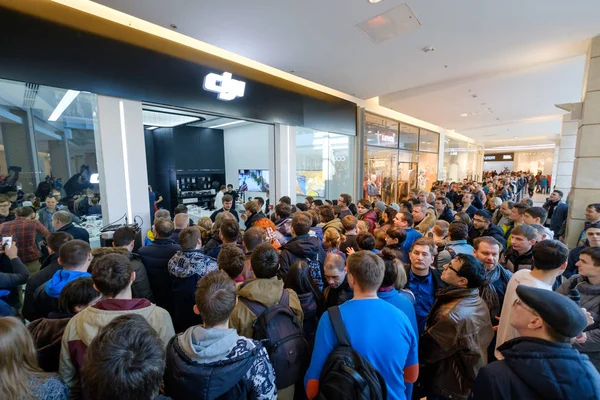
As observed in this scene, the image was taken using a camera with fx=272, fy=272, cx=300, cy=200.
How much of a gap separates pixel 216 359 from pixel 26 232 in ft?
11.5

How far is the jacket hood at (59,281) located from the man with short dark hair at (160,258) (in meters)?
0.78

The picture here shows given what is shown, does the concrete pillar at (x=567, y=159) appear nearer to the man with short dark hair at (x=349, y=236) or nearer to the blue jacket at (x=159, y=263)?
the man with short dark hair at (x=349, y=236)

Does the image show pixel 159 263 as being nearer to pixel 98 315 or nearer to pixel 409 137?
pixel 98 315

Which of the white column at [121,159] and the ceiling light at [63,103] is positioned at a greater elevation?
the ceiling light at [63,103]

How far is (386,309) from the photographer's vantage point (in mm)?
1383

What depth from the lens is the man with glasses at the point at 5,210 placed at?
3229mm

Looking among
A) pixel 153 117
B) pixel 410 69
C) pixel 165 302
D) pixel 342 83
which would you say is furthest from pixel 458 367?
pixel 153 117

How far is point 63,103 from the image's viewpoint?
3.68 meters

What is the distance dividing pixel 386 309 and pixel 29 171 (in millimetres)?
4536

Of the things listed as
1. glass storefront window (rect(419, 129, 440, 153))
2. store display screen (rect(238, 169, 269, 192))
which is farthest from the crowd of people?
glass storefront window (rect(419, 129, 440, 153))

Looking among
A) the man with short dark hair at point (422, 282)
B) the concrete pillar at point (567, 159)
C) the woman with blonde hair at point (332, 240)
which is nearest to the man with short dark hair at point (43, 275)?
the woman with blonde hair at point (332, 240)

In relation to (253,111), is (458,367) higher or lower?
lower

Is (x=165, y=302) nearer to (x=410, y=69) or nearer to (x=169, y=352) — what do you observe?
(x=169, y=352)

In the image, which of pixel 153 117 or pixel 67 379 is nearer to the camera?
pixel 67 379
